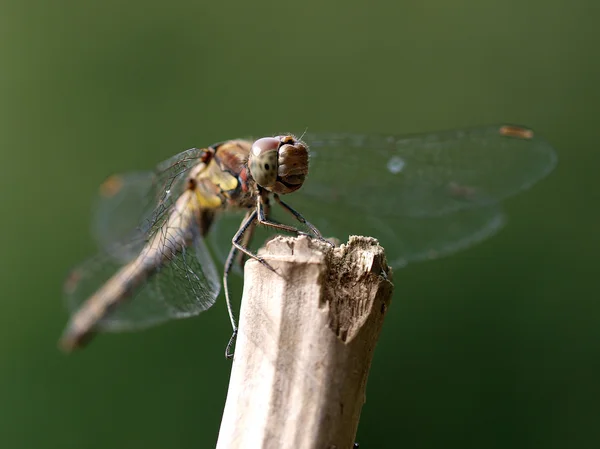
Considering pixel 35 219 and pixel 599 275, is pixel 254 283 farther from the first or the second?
pixel 35 219

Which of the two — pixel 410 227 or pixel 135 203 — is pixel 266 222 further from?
pixel 135 203

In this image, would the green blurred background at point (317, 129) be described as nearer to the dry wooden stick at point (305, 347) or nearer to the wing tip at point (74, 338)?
the wing tip at point (74, 338)

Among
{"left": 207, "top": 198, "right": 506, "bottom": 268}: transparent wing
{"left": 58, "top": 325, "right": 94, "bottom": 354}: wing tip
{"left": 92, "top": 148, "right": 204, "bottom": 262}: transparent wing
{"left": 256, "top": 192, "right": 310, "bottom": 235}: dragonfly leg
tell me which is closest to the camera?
{"left": 256, "top": 192, "right": 310, "bottom": 235}: dragonfly leg

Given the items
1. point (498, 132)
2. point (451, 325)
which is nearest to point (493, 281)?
point (451, 325)

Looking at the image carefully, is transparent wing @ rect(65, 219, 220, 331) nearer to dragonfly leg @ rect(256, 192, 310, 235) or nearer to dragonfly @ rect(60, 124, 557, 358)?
dragonfly @ rect(60, 124, 557, 358)

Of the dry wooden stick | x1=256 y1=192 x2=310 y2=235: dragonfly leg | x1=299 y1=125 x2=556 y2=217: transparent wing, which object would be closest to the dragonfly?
x1=299 y1=125 x2=556 y2=217: transparent wing

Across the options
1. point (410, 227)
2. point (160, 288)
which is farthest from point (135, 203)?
point (410, 227)
